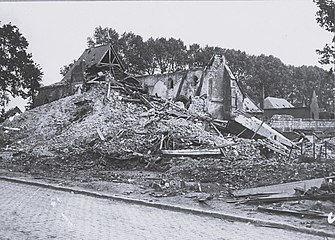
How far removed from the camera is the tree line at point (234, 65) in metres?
65.6

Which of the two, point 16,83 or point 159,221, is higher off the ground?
point 16,83

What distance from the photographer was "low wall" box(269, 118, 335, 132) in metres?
45.0

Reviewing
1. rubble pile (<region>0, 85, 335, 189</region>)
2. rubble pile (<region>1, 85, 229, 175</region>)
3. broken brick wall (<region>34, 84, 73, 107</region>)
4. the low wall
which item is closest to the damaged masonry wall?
the low wall

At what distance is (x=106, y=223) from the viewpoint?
8195 millimetres

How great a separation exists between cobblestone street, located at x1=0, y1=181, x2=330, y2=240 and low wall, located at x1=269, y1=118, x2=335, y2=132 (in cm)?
3650

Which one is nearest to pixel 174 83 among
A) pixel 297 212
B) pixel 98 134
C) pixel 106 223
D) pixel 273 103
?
pixel 98 134

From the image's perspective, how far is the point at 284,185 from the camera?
41.8 ft

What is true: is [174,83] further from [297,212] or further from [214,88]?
[297,212]

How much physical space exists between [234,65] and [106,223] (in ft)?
220

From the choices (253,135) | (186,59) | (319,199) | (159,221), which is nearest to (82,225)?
(159,221)

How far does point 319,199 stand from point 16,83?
3619 cm

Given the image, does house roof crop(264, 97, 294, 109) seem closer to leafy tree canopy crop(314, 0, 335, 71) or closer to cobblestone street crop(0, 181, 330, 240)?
leafy tree canopy crop(314, 0, 335, 71)

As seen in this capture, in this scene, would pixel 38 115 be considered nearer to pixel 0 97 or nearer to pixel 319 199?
pixel 0 97

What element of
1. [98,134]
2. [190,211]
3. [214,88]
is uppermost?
[214,88]
